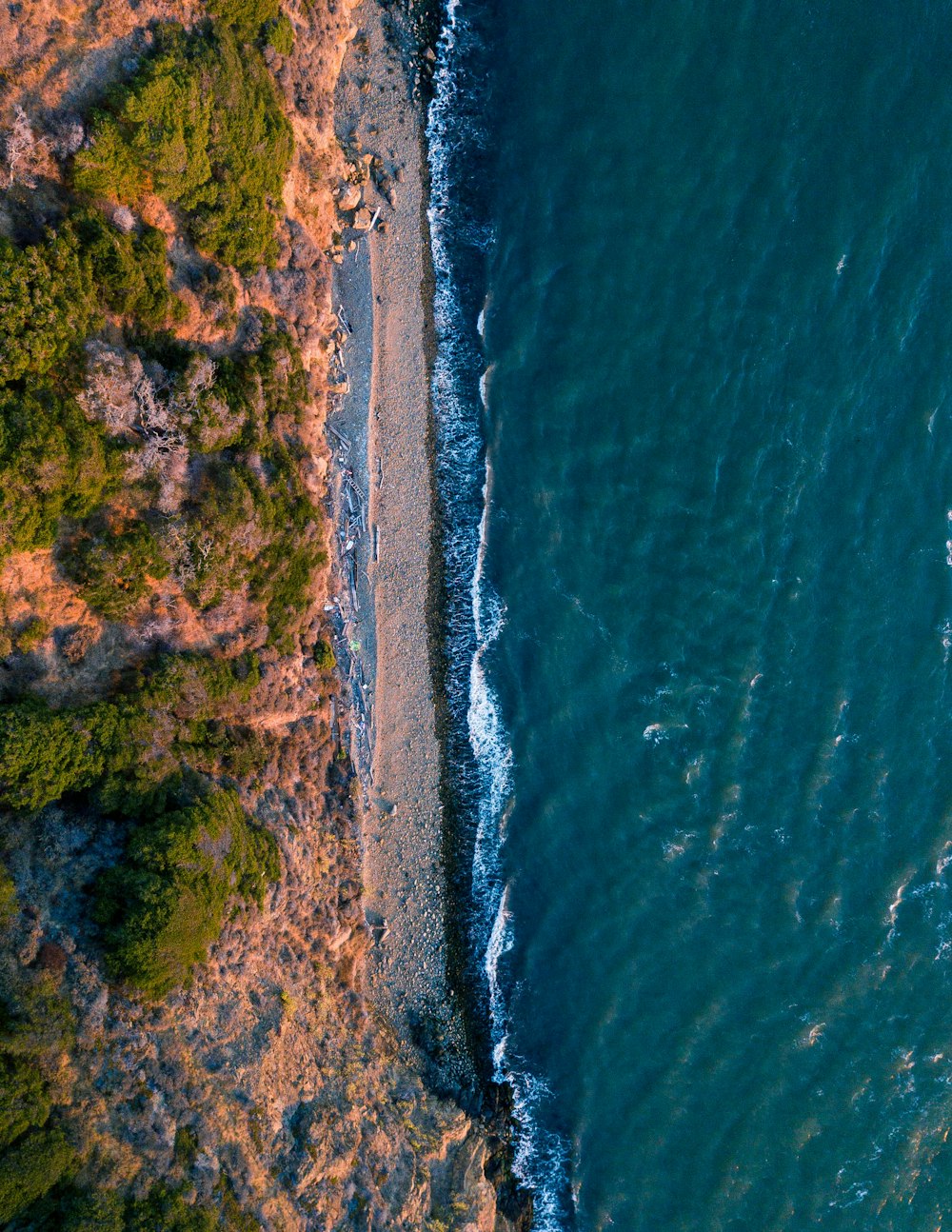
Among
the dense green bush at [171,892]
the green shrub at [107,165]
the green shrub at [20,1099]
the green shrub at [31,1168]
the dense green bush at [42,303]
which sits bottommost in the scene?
the green shrub at [31,1168]

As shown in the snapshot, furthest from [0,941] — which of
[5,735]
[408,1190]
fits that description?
[408,1190]

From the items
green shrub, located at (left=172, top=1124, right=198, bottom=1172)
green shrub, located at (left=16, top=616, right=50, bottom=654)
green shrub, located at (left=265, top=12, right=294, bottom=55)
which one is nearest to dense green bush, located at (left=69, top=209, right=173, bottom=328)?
green shrub, located at (left=265, top=12, right=294, bottom=55)

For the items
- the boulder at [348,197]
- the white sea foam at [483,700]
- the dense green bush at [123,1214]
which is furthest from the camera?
the white sea foam at [483,700]

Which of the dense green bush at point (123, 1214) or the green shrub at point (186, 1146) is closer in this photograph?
the dense green bush at point (123, 1214)

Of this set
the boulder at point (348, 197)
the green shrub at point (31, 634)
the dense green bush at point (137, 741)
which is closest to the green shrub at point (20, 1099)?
the dense green bush at point (137, 741)

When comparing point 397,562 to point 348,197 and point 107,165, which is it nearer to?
point 348,197

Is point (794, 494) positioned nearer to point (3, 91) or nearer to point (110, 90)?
point (110, 90)

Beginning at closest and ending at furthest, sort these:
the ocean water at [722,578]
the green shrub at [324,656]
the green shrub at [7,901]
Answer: the green shrub at [7,901]
the ocean water at [722,578]
the green shrub at [324,656]

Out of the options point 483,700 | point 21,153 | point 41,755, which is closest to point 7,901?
point 41,755

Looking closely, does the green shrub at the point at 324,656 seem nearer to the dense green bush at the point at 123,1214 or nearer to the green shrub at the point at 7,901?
the green shrub at the point at 7,901
